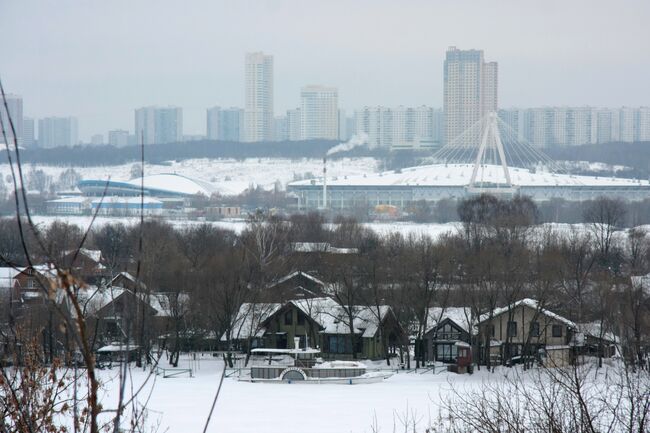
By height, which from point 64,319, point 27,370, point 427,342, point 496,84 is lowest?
point 427,342

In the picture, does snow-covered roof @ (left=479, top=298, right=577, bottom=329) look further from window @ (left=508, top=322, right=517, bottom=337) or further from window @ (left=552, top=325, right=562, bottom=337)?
window @ (left=508, top=322, right=517, bottom=337)

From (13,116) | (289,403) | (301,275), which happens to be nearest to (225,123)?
(13,116)

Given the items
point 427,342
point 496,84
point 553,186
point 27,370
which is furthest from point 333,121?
point 27,370

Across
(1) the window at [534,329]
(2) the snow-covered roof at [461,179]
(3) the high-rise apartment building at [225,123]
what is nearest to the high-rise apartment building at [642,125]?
(3) the high-rise apartment building at [225,123]

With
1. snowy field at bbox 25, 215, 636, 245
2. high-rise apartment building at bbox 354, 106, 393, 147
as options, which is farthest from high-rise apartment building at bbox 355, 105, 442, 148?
snowy field at bbox 25, 215, 636, 245

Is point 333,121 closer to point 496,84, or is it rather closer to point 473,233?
point 496,84

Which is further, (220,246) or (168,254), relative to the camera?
(220,246)

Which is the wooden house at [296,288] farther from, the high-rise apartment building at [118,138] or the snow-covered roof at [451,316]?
the high-rise apartment building at [118,138]
